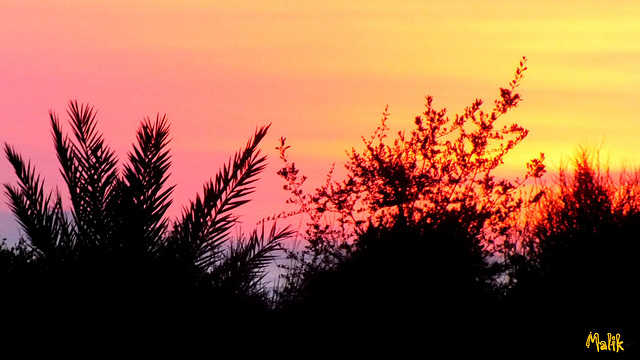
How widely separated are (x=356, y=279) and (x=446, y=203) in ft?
13.0

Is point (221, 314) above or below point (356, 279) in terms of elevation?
below

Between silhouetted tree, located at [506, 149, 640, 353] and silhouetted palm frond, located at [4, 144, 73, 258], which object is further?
silhouetted tree, located at [506, 149, 640, 353]

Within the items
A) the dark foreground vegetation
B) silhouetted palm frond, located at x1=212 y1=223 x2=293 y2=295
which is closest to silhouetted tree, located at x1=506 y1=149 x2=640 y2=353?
the dark foreground vegetation

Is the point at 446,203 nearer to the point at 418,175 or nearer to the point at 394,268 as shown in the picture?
the point at 418,175

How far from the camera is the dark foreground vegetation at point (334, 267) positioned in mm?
7500

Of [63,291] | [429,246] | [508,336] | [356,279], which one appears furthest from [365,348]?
[63,291]

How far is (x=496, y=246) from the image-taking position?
1320 centimetres

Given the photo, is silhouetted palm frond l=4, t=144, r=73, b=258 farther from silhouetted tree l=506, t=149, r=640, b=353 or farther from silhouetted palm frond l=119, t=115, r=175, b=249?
silhouetted tree l=506, t=149, r=640, b=353

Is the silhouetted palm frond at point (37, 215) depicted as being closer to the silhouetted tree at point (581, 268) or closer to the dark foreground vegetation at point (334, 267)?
the dark foreground vegetation at point (334, 267)

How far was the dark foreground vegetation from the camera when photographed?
750 centimetres
